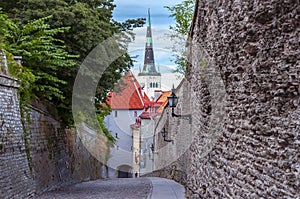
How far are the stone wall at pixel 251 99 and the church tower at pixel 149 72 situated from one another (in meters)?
11.1

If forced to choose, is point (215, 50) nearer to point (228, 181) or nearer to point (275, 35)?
point (228, 181)

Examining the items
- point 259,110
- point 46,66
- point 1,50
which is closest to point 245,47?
point 259,110

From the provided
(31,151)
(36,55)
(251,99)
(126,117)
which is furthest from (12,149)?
(126,117)

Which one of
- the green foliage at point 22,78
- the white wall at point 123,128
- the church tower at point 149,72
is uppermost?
the church tower at point 149,72

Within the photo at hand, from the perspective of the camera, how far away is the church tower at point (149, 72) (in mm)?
19984

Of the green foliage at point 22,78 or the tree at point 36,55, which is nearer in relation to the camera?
the green foliage at point 22,78

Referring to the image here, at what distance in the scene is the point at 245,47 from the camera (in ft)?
18.6

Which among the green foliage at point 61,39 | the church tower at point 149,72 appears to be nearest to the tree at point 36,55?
the green foliage at point 61,39

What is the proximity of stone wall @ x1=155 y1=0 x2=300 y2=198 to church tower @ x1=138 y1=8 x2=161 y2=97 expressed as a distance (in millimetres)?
11128

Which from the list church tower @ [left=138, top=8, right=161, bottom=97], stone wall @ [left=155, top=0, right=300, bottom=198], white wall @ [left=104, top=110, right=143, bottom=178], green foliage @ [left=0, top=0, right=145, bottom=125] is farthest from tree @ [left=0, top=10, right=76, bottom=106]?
white wall @ [left=104, top=110, right=143, bottom=178]

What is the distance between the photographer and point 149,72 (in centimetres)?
4025

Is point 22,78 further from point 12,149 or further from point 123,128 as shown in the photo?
point 123,128

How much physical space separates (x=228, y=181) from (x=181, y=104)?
30.3 feet

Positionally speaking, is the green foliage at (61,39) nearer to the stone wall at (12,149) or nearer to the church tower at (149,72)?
the church tower at (149,72)
